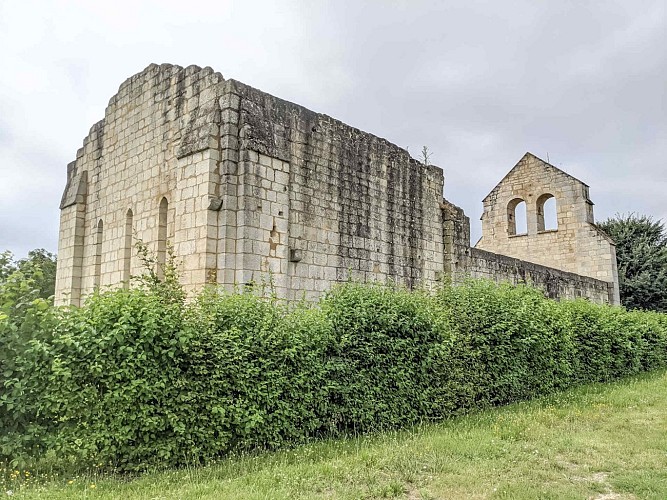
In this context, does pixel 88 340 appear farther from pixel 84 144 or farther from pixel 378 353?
→ pixel 84 144

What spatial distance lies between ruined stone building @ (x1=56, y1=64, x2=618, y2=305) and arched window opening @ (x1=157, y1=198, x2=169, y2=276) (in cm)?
2

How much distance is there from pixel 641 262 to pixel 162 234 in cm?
2293

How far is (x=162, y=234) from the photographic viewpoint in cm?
1120

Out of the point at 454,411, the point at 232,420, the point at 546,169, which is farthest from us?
the point at 546,169

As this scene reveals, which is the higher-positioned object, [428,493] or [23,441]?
[23,441]

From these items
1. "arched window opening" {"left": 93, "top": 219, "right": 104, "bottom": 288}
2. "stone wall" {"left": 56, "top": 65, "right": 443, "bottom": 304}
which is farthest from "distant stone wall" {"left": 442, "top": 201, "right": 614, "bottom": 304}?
"arched window opening" {"left": 93, "top": 219, "right": 104, "bottom": 288}

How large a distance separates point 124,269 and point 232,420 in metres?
6.91

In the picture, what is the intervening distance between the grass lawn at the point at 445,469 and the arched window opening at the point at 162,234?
5783 mm

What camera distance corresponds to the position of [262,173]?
9.64 meters

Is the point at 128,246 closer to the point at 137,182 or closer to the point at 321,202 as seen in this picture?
the point at 137,182

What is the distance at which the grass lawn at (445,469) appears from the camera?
5.04m

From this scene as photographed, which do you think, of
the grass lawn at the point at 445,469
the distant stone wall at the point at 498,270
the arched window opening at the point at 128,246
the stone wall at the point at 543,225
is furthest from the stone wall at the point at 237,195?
the stone wall at the point at 543,225

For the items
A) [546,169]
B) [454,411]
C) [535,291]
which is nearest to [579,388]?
[535,291]

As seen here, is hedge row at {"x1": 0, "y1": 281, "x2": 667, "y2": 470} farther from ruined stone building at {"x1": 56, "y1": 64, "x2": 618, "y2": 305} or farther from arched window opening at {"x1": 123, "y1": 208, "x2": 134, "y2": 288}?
arched window opening at {"x1": 123, "y1": 208, "x2": 134, "y2": 288}
